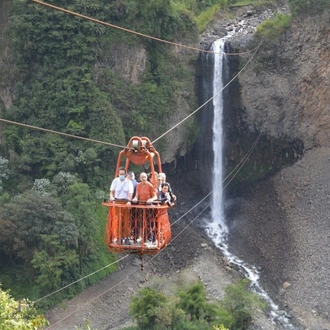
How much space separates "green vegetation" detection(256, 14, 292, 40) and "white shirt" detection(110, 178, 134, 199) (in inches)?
833

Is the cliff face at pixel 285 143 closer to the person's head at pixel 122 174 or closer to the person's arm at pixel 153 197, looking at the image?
the person's arm at pixel 153 197

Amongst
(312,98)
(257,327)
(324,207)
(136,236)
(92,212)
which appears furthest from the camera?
(312,98)

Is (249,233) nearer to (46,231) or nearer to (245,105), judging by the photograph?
(245,105)

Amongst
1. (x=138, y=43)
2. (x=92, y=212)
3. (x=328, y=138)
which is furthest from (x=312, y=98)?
(x=92, y=212)

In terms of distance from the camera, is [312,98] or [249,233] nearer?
[249,233]

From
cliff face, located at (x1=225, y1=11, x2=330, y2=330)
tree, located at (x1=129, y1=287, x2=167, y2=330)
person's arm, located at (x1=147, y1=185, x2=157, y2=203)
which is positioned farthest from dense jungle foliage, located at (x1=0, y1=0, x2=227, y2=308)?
person's arm, located at (x1=147, y1=185, x2=157, y2=203)

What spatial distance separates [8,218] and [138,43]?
11.4 meters

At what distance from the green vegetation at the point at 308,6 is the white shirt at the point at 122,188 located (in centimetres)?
2143

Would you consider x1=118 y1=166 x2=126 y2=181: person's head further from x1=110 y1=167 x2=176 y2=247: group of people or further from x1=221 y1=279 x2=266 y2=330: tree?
x1=221 y1=279 x2=266 y2=330: tree

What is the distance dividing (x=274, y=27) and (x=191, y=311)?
53.8ft

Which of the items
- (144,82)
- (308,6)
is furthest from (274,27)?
(144,82)

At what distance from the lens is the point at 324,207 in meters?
31.8

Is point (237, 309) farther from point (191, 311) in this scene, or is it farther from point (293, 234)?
point (293, 234)

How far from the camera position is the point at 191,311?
24062 mm
